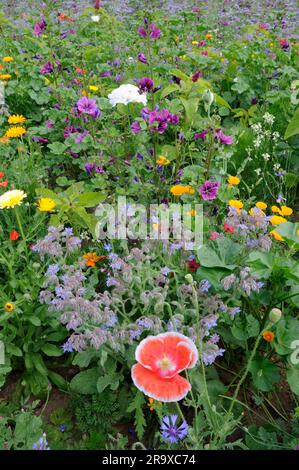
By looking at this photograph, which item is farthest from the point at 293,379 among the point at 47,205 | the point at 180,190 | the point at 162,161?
the point at 162,161

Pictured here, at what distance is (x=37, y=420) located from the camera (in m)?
1.67

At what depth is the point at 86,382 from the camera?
6.08 ft

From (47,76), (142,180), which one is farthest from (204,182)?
(47,76)

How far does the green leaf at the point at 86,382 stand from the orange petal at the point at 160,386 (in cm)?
50

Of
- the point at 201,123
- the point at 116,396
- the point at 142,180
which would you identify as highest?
the point at 201,123

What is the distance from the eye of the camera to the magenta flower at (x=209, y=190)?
2.32 m

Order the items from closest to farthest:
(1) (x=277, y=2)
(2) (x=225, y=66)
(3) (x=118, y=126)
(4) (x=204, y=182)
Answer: (4) (x=204, y=182) < (3) (x=118, y=126) < (2) (x=225, y=66) < (1) (x=277, y=2)

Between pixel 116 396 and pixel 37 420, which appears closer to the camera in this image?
pixel 37 420

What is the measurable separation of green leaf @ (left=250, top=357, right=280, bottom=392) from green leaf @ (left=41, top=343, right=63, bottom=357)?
789 millimetres

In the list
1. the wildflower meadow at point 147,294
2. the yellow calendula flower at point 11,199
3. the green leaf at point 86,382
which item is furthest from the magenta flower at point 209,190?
the green leaf at point 86,382

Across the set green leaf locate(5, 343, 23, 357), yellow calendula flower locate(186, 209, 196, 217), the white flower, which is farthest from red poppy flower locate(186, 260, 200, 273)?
the white flower

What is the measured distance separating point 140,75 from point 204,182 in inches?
54.7

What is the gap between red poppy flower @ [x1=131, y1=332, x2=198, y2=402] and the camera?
1361mm

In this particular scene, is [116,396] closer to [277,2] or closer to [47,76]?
[47,76]
